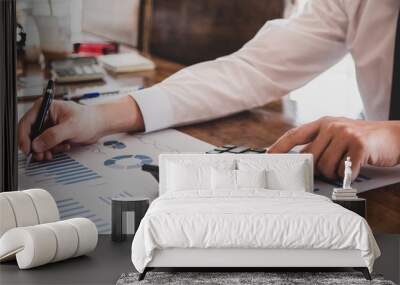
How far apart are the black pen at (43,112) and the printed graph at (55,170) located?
0.07 meters

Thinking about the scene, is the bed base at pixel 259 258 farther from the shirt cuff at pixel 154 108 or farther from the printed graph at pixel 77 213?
the shirt cuff at pixel 154 108

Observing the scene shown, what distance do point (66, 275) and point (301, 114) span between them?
2.63 meters

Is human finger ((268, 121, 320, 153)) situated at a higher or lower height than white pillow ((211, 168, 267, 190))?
higher

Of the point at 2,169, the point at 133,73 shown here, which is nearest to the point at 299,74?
the point at 133,73

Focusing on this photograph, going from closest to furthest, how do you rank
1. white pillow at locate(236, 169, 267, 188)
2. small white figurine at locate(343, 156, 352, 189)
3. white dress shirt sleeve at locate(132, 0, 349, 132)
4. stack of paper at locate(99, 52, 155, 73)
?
white pillow at locate(236, 169, 267, 188)
small white figurine at locate(343, 156, 352, 189)
white dress shirt sleeve at locate(132, 0, 349, 132)
stack of paper at locate(99, 52, 155, 73)

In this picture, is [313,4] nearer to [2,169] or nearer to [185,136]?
[185,136]

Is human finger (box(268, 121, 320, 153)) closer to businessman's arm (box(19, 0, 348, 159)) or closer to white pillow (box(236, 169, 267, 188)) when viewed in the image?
businessman's arm (box(19, 0, 348, 159))

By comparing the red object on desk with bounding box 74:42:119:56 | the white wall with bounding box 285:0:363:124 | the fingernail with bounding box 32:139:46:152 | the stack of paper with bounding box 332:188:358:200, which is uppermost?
the red object on desk with bounding box 74:42:119:56

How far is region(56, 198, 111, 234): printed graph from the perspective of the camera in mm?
Answer: 6156

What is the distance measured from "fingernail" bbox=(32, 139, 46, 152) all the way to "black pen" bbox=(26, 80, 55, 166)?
47 millimetres

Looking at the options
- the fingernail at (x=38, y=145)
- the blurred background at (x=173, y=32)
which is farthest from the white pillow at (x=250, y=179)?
the fingernail at (x=38, y=145)

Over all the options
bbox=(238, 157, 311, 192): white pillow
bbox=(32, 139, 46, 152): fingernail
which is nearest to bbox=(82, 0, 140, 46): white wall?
bbox=(32, 139, 46, 152): fingernail

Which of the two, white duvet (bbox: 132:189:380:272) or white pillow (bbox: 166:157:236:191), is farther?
white pillow (bbox: 166:157:236:191)

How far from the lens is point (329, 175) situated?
6.08 m
